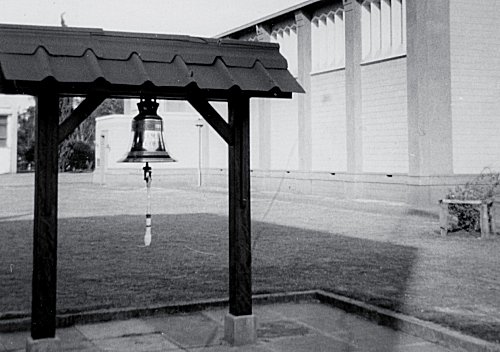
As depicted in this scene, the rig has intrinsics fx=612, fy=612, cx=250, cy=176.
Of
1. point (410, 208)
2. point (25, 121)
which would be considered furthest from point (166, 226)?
point (25, 121)

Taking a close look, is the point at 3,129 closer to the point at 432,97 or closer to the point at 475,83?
the point at 432,97

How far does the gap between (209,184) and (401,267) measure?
3146cm

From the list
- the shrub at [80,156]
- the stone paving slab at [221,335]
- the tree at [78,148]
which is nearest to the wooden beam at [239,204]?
the stone paving slab at [221,335]

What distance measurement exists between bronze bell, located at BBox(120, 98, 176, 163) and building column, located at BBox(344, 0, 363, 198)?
68.3 feet

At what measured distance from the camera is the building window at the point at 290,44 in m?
31.7

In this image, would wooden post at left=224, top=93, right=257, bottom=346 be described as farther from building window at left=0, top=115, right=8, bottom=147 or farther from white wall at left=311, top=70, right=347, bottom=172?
building window at left=0, top=115, right=8, bottom=147

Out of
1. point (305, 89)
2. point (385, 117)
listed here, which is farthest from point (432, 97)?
point (305, 89)

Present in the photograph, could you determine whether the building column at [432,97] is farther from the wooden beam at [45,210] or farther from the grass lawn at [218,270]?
the wooden beam at [45,210]

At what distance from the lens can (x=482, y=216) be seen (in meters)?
13.2

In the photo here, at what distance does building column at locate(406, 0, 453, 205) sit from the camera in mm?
21750

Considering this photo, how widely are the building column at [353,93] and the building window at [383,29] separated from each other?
339mm

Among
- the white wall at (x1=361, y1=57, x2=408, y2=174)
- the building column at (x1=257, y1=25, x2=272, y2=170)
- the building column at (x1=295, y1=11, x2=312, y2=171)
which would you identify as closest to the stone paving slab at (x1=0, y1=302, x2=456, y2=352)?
the white wall at (x1=361, y1=57, x2=408, y2=174)

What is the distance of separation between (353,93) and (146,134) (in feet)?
70.0

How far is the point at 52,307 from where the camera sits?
16.5 ft
